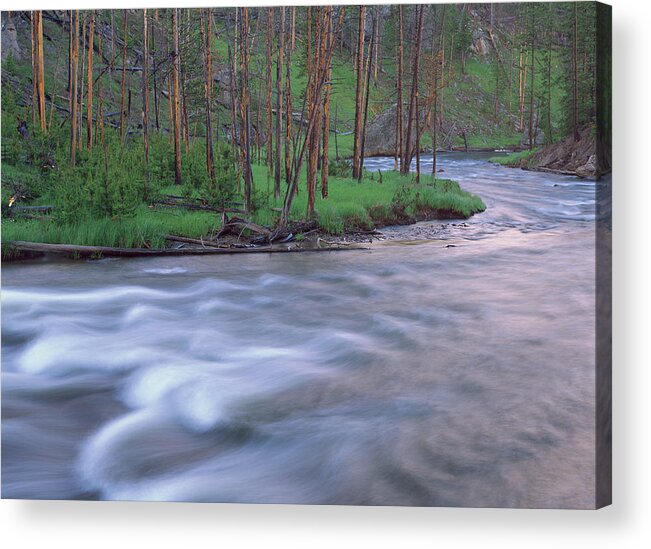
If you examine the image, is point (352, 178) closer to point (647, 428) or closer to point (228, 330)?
point (228, 330)

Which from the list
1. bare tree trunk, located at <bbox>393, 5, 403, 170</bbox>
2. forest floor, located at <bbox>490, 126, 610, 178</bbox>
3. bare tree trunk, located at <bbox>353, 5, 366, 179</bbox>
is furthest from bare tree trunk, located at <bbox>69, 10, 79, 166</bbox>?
forest floor, located at <bbox>490, 126, 610, 178</bbox>

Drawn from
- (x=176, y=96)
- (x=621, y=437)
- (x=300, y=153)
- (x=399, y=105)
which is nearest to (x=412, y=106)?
(x=399, y=105)

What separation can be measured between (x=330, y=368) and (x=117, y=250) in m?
1.21

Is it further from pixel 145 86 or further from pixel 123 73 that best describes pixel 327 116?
pixel 123 73

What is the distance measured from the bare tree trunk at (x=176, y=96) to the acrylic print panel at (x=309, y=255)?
2cm

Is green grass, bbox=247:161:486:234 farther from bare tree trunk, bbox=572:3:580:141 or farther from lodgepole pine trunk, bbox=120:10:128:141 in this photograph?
lodgepole pine trunk, bbox=120:10:128:141

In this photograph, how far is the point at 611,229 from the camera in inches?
156

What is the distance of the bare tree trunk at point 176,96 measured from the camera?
14.0ft

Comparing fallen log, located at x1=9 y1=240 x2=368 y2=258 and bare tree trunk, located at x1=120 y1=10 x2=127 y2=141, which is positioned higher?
bare tree trunk, located at x1=120 y1=10 x2=127 y2=141

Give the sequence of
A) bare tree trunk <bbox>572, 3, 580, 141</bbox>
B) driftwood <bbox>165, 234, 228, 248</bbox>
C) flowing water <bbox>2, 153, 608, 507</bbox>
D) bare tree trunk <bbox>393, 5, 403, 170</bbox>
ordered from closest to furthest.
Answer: flowing water <bbox>2, 153, 608, 507</bbox> → bare tree trunk <bbox>572, 3, 580, 141</bbox> → bare tree trunk <bbox>393, 5, 403, 170</bbox> → driftwood <bbox>165, 234, 228, 248</bbox>

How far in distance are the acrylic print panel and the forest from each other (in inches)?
0.4

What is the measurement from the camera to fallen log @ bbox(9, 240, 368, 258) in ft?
14.1

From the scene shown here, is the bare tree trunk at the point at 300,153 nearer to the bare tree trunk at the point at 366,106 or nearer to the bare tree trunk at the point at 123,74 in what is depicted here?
the bare tree trunk at the point at 366,106

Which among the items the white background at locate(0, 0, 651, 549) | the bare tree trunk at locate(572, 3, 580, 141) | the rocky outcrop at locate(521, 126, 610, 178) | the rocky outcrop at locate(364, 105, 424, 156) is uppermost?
the bare tree trunk at locate(572, 3, 580, 141)
